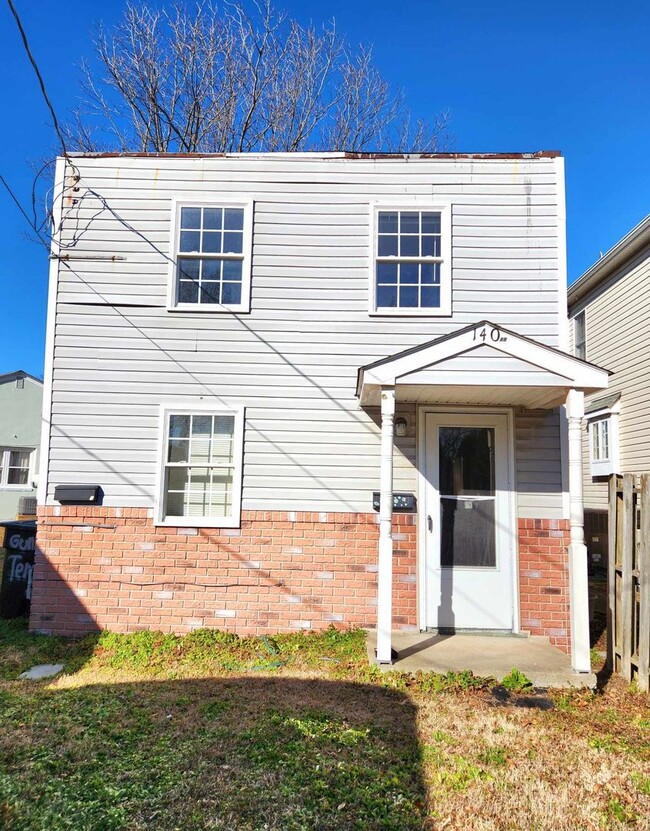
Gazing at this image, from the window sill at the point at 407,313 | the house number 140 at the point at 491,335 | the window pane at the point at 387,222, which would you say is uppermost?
the window pane at the point at 387,222

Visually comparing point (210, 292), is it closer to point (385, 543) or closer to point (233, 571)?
point (233, 571)

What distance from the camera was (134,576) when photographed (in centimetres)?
589

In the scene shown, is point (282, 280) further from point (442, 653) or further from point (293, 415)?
point (442, 653)

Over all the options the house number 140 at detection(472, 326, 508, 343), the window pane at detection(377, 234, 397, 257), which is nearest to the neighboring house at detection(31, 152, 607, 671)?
the window pane at detection(377, 234, 397, 257)

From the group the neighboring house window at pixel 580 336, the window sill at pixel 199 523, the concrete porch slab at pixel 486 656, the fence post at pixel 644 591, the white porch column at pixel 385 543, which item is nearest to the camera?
the fence post at pixel 644 591

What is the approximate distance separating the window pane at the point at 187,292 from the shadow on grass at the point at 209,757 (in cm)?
407

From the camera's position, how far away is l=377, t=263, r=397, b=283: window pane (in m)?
6.30

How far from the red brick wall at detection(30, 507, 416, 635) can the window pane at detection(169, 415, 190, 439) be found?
0.91 meters

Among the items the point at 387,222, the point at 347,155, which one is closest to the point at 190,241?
the point at 347,155

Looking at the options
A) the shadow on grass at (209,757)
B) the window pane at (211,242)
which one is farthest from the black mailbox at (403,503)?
the window pane at (211,242)

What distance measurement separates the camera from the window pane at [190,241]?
642cm

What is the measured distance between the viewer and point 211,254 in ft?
20.8

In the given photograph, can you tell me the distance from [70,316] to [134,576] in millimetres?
3075

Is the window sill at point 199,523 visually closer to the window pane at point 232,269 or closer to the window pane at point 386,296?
the window pane at point 232,269
